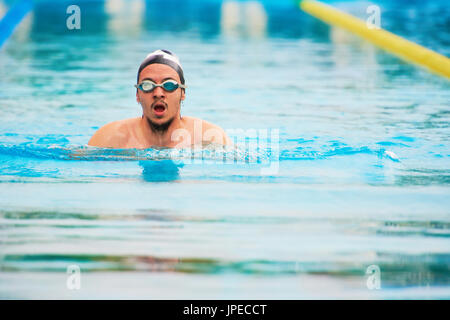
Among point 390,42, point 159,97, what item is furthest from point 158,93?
point 390,42

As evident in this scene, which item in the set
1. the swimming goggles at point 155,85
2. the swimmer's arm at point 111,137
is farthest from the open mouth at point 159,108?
the swimmer's arm at point 111,137

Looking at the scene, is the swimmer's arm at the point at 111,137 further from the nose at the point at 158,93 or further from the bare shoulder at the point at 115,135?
the nose at the point at 158,93

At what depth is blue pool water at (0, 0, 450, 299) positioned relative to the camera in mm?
3229

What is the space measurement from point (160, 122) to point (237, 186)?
3.05 ft

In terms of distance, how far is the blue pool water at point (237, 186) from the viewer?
323 cm

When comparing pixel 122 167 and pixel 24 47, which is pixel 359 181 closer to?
pixel 122 167

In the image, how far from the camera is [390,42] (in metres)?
12.3

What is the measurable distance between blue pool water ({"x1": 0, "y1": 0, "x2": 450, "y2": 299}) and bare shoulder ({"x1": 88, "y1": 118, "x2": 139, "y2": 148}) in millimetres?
144

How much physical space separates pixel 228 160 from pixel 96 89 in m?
3.40

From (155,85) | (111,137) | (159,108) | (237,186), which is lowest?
(237,186)

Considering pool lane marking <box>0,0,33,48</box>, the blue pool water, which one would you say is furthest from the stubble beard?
pool lane marking <box>0,0,33,48</box>

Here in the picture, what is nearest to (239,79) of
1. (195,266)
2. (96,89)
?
(96,89)

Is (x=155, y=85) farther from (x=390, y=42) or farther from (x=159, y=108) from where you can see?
(x=390, y=42)

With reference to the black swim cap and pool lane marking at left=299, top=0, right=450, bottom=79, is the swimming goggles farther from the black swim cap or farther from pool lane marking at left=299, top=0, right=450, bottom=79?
pool lane marking at left=299, top=0, right=450, bottom=79
